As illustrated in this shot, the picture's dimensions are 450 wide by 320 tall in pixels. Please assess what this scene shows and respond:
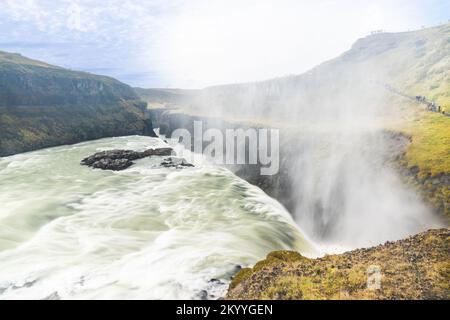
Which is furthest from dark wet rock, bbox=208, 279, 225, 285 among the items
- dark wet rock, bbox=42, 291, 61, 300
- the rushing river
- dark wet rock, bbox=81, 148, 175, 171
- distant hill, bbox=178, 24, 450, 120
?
distant hill, bbox=178, 24, 450, 120

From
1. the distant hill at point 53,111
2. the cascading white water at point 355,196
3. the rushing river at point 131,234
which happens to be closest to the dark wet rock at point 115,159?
the rushing river at point 131,234

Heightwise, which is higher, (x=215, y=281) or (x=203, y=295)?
(x=203, y=295)

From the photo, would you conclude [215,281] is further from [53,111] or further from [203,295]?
[53,111]

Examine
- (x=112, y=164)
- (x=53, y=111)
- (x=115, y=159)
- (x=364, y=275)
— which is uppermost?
(x=53, y=111)

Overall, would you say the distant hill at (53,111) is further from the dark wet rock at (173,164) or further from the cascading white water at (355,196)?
the cascading white water at (355,196)

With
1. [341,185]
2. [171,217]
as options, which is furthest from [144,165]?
[341,185]

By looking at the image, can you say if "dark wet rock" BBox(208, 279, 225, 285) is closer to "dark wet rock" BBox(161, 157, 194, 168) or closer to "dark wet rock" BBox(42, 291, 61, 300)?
"dark wet rock" BBox(42, 291, 61, 300)

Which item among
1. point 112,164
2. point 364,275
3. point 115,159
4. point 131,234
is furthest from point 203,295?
point 115,159
